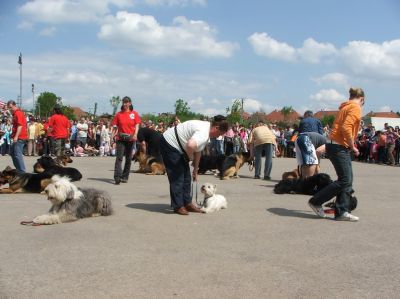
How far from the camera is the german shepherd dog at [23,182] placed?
30.3 ft

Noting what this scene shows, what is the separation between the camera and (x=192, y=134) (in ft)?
23.2

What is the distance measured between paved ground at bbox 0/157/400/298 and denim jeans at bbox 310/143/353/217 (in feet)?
1.01

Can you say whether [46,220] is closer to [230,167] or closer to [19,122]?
[19,122]

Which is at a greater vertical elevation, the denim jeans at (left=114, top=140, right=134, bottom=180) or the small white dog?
the denim jeans at (left=114, top=140, right=134, bottom=180)

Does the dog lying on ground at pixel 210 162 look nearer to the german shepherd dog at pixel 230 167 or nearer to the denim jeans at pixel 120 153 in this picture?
the german shepherd dog at pixel 230 167

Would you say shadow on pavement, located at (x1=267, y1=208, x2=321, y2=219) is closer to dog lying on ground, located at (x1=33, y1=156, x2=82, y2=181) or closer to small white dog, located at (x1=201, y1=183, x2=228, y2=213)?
small white dog, located at (x1=201, y1=183, x2=228, y2=213)

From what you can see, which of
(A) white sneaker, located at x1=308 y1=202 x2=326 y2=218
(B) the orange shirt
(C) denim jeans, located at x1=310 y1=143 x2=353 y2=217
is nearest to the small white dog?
(A) white sneaker, located at x1=308 y1=202 x2=326 y2=218

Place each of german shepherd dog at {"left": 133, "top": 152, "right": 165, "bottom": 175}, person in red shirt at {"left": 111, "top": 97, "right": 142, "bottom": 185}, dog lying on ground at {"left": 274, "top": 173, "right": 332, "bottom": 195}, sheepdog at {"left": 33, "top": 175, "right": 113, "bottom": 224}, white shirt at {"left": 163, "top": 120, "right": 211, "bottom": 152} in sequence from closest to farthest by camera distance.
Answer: sheepdog at {"left": 33, "top": 175, "right": 113, "bottom": 224} → white shirt at {"left": 163, "top": 120, "right": 211, "bottom": 152} → dog lying on ground at {"left": 274, "top": 173, "right": 332, "bottom": 195} → person in red shirt at {"left": 111, "top": 97, "right": 142, "bottom": 185} → german shepherd dog at {"left": 133, "top": 152, "right": 165, "bottom": 175}

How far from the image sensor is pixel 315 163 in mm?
9977

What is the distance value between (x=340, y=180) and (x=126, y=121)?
5.55 meters

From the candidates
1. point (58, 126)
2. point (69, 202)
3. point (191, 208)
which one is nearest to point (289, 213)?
point (191, 208)

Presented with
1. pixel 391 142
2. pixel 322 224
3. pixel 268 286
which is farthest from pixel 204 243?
pixel 391 142

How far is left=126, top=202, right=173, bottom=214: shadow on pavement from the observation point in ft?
24.8

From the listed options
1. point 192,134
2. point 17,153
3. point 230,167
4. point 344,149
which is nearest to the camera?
point 344,149
